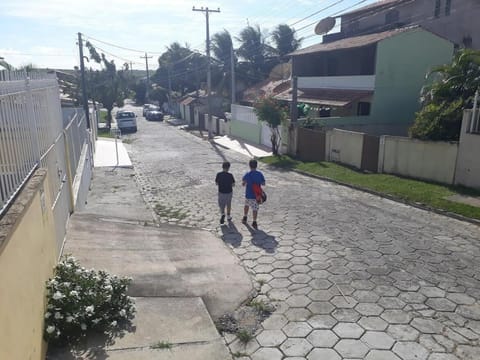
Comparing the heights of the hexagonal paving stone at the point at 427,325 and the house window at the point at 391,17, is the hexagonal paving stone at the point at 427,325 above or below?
below

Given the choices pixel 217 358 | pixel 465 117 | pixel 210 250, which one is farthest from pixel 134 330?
pixel 465 117

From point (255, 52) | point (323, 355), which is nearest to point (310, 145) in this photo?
point (323, 355)

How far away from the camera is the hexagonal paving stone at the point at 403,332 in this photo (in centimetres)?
435

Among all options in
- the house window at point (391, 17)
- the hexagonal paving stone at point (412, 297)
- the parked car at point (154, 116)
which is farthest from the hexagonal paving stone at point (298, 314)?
the parked car at point (154, 116)

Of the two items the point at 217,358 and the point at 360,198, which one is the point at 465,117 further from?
the point at 217,358

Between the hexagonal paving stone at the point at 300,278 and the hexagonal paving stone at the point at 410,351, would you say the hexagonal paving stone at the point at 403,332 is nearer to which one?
the hexagonal paving stone at the point at 410,351

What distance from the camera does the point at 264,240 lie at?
24.5ft

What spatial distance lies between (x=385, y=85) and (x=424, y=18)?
24.2 ft

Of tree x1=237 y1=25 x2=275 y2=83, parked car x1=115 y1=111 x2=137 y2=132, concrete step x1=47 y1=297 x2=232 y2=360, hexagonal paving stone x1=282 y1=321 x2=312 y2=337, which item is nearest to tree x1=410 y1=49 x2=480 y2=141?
hexagonal paving stone x1=282 y1=321 x2=312 y2=337

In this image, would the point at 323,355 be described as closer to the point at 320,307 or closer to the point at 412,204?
the point at 320,307

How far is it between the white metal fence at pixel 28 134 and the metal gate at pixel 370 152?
10.4 metres

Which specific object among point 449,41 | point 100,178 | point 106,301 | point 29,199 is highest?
point 449,41

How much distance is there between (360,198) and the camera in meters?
10.9

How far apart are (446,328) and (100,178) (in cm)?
1214
